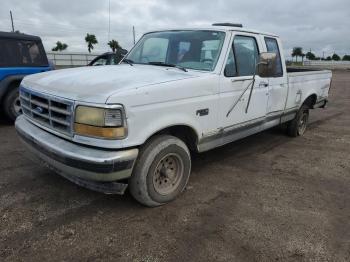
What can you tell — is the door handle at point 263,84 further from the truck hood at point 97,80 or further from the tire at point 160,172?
the tire at point 160,172

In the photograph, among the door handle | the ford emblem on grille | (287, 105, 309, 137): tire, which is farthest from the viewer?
(287, 105, 309, 137): tire

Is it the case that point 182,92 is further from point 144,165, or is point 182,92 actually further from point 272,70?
point 272,70

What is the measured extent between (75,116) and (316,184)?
3.26 meters

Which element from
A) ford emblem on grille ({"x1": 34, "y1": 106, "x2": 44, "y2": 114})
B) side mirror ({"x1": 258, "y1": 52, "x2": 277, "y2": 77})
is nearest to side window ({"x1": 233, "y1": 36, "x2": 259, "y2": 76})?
side mirror ({"x1": 258, "y1": 52, "x2": 277, "y2": 77})

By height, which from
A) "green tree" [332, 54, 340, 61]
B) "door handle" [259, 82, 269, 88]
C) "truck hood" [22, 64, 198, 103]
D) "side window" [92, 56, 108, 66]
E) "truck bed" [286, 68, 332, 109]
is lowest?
"green tree" [332, 54, 340, 61]

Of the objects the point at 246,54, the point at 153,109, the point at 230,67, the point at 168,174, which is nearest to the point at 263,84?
the point at 246,54

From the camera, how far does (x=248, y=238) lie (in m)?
3.32

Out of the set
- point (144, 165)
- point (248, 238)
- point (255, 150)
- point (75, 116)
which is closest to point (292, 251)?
point (248, 238)

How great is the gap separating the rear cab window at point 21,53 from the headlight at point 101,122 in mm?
5129

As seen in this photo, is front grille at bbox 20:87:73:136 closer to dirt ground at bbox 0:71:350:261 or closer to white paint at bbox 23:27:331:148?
white paint at bbox 23:27:331:148

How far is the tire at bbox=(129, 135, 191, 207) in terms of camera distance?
3.54 m

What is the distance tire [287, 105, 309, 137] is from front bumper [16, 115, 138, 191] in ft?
14.8

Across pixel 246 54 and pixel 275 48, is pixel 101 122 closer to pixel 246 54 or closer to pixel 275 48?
pixel 246 54

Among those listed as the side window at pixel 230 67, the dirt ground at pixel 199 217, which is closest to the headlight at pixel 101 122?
the dirt ground at pixel 199 217
